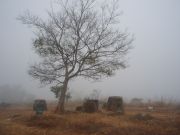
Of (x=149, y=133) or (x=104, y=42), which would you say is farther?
(x=104, y=42)

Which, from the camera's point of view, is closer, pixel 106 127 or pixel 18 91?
pixel 106 127

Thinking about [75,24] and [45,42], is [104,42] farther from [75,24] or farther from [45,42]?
[45,42]

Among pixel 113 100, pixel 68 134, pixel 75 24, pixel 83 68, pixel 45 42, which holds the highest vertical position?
pixel 75 24

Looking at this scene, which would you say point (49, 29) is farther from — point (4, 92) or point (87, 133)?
point (4, 92)

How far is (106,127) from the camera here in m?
11.7

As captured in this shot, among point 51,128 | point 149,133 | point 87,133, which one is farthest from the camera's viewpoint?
point 51,128

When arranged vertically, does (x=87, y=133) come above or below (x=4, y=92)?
below

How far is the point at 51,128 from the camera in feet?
40.9

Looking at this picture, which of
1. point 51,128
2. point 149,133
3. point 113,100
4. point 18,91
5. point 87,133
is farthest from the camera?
point 18,91

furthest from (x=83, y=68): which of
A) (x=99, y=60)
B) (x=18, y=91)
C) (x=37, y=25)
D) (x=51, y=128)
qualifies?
(x=18, y=91)

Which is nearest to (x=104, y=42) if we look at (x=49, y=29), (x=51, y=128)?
(x=49, y=29)

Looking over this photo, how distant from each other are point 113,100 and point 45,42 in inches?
251

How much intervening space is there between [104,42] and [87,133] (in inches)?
376

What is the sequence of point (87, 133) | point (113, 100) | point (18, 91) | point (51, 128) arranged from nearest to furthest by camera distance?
1. point (87, 133)
2. point (51, 128)
3. point (113, 100)
4. point (18, 91)
